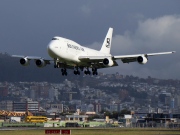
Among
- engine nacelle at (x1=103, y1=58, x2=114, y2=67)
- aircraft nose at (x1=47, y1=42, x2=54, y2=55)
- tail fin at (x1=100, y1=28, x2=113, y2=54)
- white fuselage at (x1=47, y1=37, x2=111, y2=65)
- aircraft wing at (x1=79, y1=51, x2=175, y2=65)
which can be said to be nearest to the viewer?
aircraft nose at (x1=47, y1=42, x2=54, y2=55)

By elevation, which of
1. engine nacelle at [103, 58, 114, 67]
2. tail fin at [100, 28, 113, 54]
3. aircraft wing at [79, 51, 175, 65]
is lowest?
engine nacelle at [103, 58, 114, 67]

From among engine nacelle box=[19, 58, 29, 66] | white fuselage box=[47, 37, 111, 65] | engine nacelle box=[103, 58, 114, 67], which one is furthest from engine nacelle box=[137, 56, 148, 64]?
engine nacelle box=[19, 58, 29, 66]

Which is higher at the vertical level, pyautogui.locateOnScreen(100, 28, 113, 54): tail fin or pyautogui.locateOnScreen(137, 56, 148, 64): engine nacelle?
pyautogui.locateOnScreen(100, 28, 113, 54): tail fin

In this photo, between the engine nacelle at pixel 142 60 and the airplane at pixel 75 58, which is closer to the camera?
the airplane at pixel 75 58

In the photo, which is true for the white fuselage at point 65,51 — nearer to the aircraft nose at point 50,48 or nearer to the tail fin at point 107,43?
the aircraft nose at point 50,48

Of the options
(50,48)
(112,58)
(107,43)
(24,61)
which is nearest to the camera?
(50,48)

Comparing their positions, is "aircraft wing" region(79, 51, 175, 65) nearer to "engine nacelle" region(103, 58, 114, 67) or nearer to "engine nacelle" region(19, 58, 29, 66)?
"engine nacelle" region(103, 58, 114, 67)

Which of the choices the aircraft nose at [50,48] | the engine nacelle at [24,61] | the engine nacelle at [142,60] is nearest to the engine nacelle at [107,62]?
the engine nacelle at [142,60]

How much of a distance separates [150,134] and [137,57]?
12393mm

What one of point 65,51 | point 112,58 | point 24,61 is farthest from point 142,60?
point 24,61

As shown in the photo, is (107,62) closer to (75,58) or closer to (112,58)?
(112,58)

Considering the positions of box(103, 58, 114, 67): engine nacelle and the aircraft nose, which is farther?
box(103, 58, 114, 67): engine nacelle

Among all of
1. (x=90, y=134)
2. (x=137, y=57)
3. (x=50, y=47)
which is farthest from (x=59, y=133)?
(x=137, y=57)

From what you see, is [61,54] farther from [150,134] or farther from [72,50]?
[150,134]
